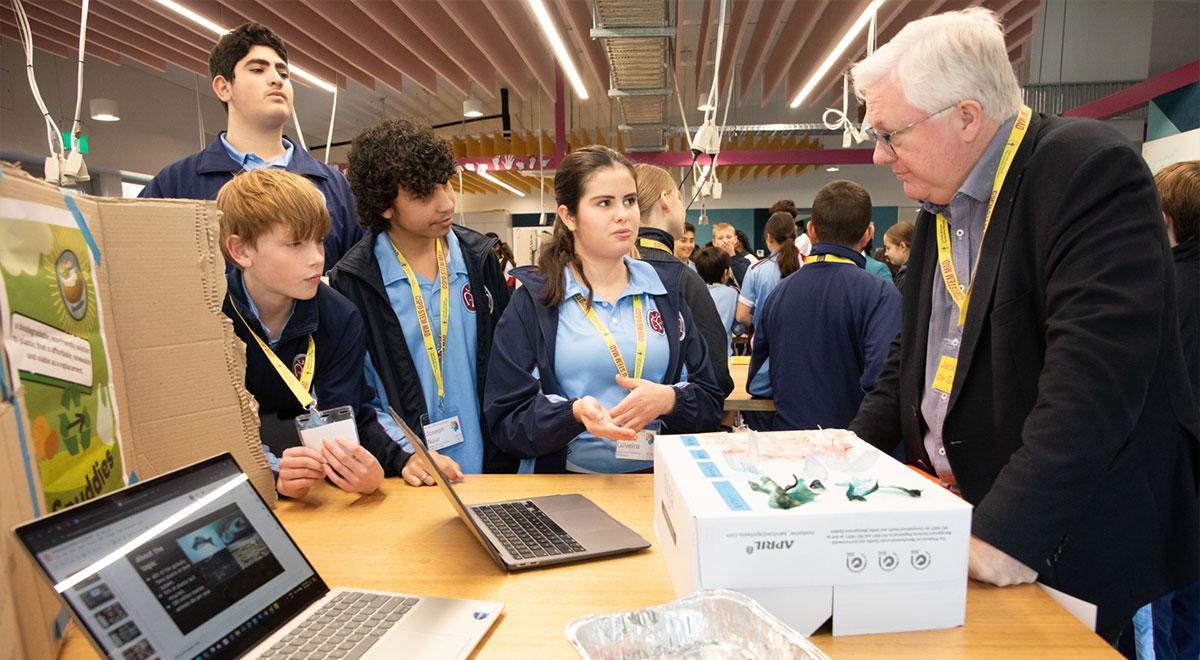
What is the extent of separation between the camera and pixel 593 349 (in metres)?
1.64

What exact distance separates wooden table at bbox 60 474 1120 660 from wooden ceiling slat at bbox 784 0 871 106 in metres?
4.94

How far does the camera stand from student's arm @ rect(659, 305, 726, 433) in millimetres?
1600

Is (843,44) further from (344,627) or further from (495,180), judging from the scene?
(495,180)

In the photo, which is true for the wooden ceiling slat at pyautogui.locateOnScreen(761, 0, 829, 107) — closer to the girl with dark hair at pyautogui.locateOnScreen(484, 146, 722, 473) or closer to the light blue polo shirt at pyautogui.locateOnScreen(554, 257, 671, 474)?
the girl with dark hair at pyautogui.locateOnScreen(484, 146, 722, 473)

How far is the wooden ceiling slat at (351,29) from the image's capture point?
5.03 m

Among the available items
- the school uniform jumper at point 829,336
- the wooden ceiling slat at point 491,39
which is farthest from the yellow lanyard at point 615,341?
the wooden ceiling slat at point 491,39

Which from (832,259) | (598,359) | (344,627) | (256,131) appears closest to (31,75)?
(256,131)

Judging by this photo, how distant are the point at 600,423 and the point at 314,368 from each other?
2.21ft

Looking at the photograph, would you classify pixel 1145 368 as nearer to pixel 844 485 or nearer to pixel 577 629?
pixel 844 485

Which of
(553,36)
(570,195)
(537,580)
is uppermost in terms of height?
(553,36)

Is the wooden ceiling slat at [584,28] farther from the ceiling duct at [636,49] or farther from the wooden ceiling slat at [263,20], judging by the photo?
the wooden ceiling slat at [263,20]

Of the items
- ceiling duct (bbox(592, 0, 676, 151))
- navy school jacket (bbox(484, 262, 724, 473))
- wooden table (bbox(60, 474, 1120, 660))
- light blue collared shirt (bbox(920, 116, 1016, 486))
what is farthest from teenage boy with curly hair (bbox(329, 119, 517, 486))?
ceiling duct (bbox(592, 0, 676, 151))

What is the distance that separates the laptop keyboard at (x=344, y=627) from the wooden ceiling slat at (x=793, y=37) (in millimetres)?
5467

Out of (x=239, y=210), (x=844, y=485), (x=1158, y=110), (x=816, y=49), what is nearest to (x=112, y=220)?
(x=239, y=210)
